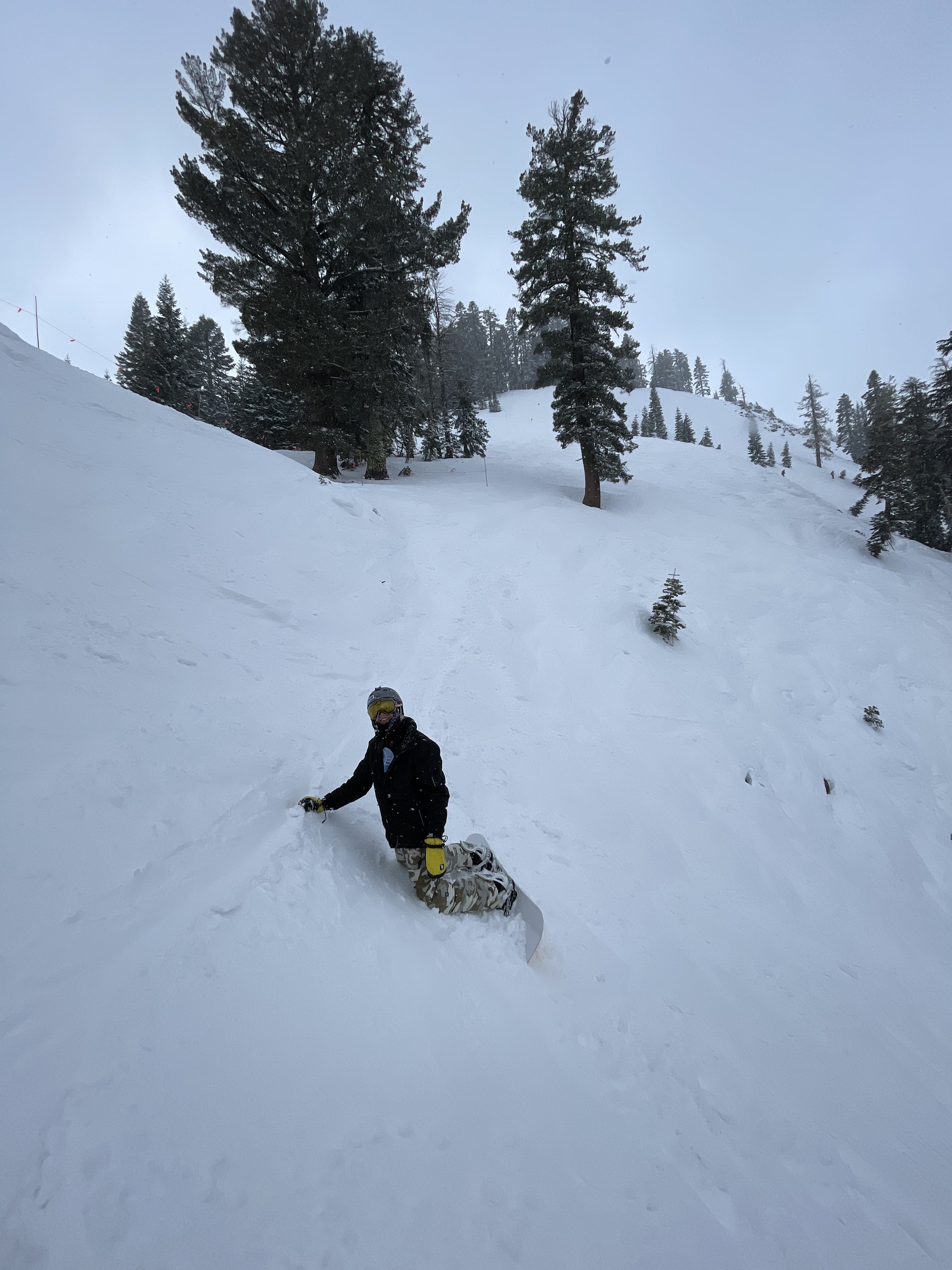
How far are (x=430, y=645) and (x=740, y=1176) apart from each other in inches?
253

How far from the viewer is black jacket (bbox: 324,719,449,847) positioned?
3.53 meters

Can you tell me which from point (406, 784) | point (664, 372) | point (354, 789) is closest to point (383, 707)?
point (406, 784)

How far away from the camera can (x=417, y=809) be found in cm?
367

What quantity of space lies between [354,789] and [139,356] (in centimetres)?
3844

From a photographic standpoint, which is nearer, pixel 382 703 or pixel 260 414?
pixel 382 703

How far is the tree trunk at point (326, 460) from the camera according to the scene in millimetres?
14961

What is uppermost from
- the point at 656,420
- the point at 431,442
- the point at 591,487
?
the point at 656,420

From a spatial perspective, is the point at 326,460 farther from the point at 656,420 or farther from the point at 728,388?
the point at 728,388

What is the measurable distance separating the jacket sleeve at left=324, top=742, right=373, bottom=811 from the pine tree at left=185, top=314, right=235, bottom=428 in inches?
959

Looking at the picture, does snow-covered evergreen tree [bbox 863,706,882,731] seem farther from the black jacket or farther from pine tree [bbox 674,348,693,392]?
pine tree [bbox 674,348,693,392]

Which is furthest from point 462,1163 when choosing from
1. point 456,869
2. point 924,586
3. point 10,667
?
point 924,586

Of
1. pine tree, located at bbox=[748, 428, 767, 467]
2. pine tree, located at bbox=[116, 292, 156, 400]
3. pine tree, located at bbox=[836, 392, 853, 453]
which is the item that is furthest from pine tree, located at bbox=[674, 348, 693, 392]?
pine tree, located at bbox=[116, 292, 156, 400]

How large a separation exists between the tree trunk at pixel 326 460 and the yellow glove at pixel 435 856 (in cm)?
1390

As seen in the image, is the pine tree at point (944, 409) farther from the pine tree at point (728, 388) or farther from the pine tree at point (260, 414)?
the pine tree at point (728, 388)
